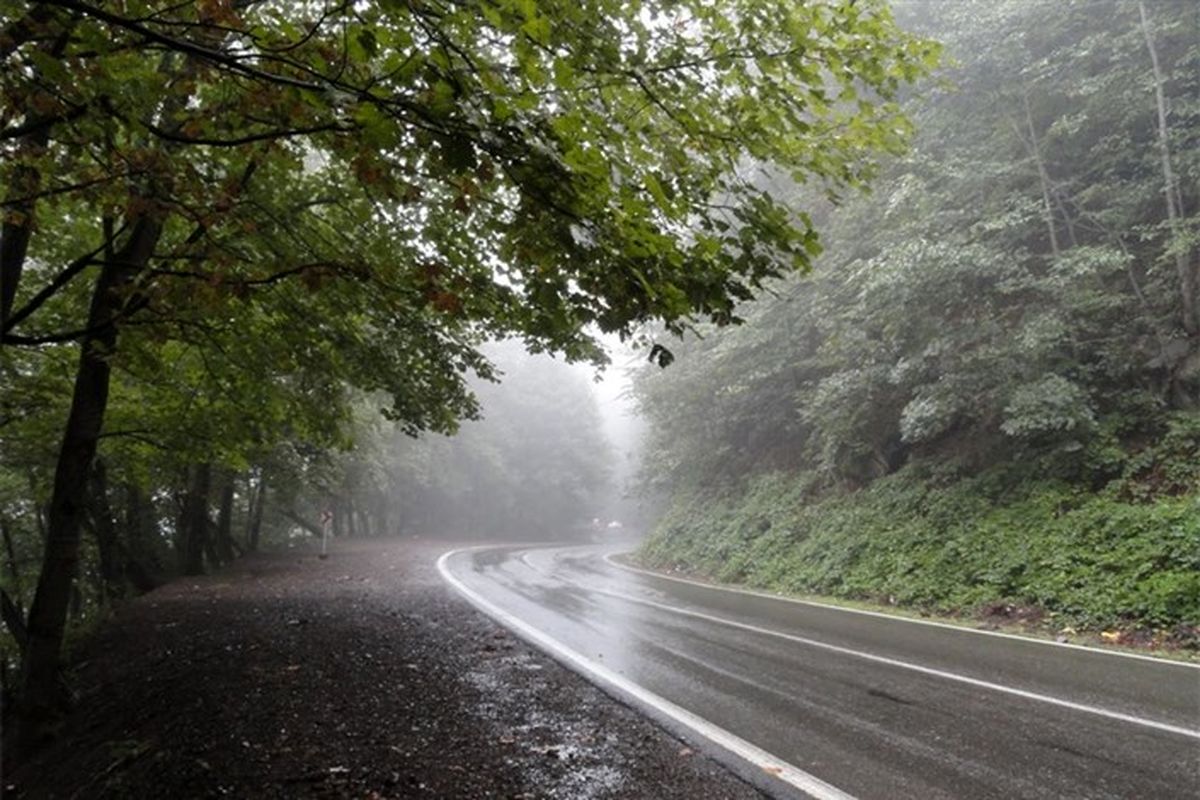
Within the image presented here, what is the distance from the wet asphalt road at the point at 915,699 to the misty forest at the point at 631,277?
770mm

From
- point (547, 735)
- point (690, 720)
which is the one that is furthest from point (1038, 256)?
point (547, 735)

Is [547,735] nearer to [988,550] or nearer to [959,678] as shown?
[959,678]

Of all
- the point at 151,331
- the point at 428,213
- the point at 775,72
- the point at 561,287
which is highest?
the point at 428,213

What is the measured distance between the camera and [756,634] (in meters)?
9.68

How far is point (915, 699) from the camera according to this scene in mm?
6293

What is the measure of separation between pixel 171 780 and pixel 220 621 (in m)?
6.49

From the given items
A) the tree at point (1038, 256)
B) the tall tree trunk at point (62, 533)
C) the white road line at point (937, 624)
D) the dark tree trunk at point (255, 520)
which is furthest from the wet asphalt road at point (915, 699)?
the dark tree trunk at point (255, 520)

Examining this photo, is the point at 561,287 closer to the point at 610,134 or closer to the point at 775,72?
the point at 610,134

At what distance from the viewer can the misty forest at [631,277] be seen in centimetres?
325

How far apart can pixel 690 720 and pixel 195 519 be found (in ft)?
50.5

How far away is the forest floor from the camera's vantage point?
4.29m

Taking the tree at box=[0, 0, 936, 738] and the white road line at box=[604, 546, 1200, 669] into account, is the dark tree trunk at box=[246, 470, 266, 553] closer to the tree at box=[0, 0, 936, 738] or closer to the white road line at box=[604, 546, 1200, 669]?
the white road line at box=[604, 546, 1200, 669]

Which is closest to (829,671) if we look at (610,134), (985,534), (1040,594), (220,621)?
(1040,594)

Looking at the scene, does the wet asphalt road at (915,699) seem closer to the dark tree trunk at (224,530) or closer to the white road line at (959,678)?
the white road line at (959,678)
